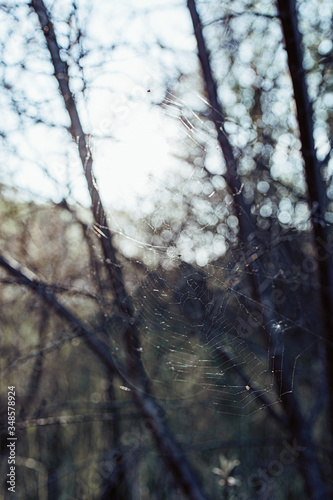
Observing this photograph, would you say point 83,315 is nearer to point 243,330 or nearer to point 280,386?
point 243,330

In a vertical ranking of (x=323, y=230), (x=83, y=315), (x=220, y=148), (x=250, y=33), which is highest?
(x=250, y=33)

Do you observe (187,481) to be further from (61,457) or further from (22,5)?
(22,5)

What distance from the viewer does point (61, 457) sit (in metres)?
3.72

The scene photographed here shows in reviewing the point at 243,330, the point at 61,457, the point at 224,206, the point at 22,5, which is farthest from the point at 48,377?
the point at 22,5

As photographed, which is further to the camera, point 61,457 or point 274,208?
point 61,457

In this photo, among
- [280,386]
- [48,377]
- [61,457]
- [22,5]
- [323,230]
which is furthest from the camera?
[61,457]

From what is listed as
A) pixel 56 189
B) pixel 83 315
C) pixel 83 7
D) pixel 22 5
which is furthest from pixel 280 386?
pixel 22 5

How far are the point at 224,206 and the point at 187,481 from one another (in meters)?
1.57

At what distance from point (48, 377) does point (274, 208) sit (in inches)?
92.9

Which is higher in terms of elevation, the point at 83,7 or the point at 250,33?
the point at 250,33

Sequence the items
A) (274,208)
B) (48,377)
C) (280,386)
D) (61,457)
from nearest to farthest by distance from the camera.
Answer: (280,386), (274,208), (48,377), (61,457)

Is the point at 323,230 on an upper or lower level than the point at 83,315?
upper

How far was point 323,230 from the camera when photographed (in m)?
1.94

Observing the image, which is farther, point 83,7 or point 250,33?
point 250,33
